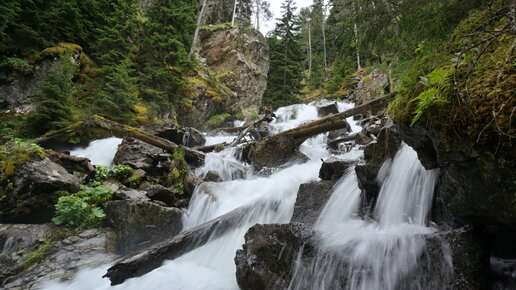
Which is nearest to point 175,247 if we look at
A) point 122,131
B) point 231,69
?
point 122,131

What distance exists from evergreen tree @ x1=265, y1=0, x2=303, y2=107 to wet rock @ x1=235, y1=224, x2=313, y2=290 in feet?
80.7

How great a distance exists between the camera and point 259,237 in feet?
11.8

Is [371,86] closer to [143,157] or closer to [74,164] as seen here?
[143,157]

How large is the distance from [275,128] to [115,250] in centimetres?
1286

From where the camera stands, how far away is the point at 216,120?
19594 millimetres

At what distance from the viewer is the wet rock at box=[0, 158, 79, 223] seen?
5520 millimetres

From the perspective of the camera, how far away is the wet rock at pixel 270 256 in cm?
330

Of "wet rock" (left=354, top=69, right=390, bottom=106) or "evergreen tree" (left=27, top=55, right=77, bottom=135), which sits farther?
"wet rock" (left=354, top=69, right=390, bottom=106)

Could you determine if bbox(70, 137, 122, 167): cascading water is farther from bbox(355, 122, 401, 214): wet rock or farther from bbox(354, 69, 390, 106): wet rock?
bbox(354, 69, 390, 106): wet rock

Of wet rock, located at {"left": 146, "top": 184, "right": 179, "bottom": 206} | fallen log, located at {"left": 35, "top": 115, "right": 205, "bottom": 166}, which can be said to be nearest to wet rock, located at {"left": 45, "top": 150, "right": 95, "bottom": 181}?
wet rock, located at {"left": 146, "top": 184, "right": 179, "bottom": 206}

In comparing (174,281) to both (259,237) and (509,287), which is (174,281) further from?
(509,287)

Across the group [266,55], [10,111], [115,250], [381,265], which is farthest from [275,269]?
[266,55]

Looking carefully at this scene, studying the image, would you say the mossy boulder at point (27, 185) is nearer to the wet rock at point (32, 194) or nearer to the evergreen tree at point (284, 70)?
the wet rock at point (32, 194)

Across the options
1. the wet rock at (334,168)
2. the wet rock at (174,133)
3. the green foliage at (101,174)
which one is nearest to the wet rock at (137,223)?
the green foliage at (101,174)
